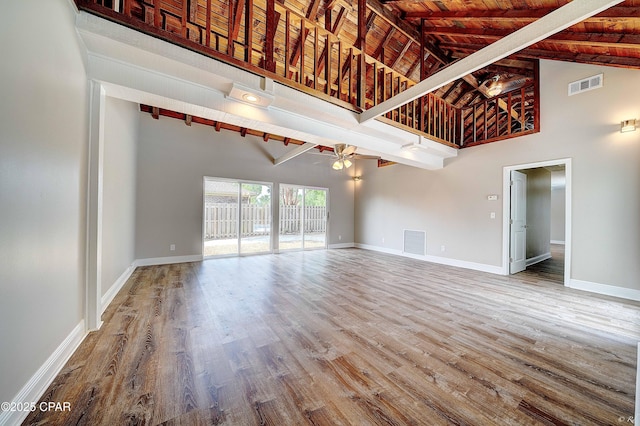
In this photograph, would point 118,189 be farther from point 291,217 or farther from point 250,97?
point 291,217

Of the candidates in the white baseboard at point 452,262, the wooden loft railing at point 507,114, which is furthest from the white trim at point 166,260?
the wooden loft railing at point 507,114

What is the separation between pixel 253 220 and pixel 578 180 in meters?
7.03

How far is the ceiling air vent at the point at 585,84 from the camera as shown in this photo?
3.81 meters

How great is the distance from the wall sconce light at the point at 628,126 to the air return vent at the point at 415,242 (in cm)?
379

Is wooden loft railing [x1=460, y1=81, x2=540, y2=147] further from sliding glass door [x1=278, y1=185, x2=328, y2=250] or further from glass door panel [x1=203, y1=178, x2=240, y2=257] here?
glass door panel [x1=203, y1=178, x2=240, y2=257]

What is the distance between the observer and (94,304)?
2.37 m

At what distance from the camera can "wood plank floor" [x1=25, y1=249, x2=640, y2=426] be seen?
4.77ft

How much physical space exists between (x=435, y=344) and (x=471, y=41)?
5.83 m

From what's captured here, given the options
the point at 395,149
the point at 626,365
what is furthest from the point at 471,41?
the point at 626,365

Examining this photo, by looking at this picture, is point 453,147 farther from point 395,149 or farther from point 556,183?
point 556,183

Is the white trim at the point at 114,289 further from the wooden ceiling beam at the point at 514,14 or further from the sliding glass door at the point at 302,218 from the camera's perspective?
the wooden ceiling beam at the point at 514,14

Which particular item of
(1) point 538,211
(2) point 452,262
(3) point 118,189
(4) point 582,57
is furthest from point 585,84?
(3) point 118,189

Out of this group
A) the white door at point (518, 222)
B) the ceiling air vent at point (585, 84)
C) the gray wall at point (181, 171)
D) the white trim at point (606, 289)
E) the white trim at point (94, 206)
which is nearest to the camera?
the white trim at point (94, 206)

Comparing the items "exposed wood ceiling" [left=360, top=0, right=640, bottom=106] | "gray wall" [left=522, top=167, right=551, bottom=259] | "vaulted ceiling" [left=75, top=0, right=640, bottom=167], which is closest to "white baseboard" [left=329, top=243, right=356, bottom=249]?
"vaulted ceiling" [left=75, top=0, right=640, bottom=167]
